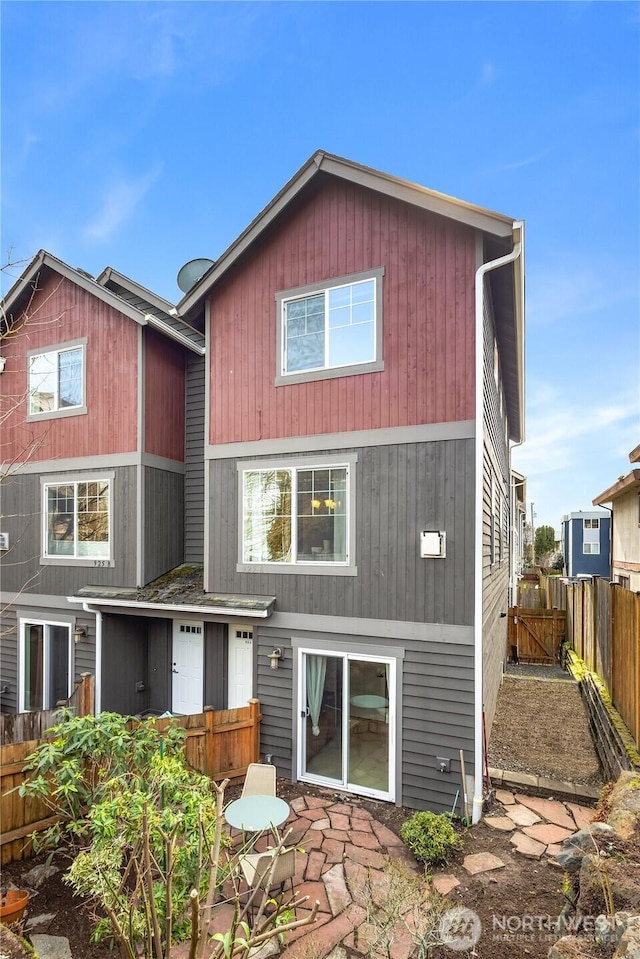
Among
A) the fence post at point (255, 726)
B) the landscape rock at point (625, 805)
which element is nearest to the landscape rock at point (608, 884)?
the landscape rock at point (625, 805)

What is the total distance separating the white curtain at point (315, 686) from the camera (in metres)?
7.16

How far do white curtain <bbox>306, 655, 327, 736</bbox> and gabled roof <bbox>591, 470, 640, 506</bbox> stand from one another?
6335 mm

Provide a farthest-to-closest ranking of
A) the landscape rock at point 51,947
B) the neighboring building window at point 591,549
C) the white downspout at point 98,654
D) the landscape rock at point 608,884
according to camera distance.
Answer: the neighboring building window at point 591,549 → the white downspout at point 98,654 → the landscape rock at point 51,947 → the landscape rock at point 608,884

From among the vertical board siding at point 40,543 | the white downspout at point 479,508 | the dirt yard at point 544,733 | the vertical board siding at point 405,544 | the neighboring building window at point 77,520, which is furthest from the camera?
the neighboring building window at point 77,520

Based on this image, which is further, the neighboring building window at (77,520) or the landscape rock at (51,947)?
the neighboring building window at (77,520)

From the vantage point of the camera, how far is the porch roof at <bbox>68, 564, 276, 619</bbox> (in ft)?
24.7

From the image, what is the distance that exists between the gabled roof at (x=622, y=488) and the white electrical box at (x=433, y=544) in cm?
470

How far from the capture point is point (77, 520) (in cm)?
979

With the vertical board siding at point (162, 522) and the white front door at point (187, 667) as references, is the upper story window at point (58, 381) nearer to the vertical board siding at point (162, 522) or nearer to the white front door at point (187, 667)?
the vertical board siding at point (162, 522)

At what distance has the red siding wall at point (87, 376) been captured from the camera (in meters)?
9.31

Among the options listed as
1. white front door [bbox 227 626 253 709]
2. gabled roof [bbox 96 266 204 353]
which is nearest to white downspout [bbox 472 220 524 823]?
white front door [bbox 227 626 253 709]

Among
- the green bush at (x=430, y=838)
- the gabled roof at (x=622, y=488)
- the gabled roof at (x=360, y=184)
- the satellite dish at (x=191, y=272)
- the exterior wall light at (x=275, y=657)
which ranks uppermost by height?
the satellite dish at (x=191, y=272)

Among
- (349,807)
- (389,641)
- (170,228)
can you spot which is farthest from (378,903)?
(170,228)

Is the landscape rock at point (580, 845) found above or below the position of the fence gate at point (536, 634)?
above
